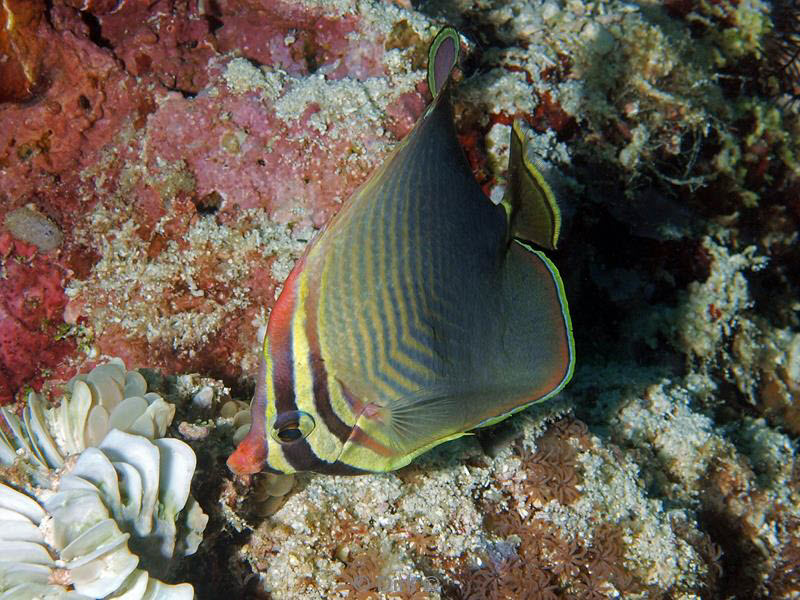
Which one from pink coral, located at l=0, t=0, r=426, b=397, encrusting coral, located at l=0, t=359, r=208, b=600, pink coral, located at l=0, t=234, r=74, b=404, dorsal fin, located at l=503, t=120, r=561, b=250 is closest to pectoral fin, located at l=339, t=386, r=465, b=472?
dorsal fin, located at l=503, t=120, r=561, b=250

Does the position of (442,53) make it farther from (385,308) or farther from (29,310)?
(29,310)

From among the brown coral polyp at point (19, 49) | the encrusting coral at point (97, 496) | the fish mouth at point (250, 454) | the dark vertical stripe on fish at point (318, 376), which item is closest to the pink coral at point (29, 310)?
the brown coral polyp at point (19, 49)

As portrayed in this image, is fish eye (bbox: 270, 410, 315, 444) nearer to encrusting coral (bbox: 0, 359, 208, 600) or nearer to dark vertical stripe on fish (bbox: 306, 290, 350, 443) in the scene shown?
dark vertical stripe on fish (bbox: 306, 290, 350, 443)

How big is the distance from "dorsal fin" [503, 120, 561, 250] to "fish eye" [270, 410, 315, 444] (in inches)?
40.7

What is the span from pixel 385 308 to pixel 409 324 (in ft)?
0.33

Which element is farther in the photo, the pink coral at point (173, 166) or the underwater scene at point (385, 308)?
the pink coral at point (173, 166)

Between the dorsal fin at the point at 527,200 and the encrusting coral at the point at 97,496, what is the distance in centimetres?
169

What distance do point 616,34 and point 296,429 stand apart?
12.9 feet

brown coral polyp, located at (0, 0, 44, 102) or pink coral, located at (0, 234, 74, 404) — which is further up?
brown coral polyp, located at (0, 0, 44, 102)

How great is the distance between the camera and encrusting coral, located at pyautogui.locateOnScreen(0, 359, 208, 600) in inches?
78.8

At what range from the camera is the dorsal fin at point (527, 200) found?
2.04 metres

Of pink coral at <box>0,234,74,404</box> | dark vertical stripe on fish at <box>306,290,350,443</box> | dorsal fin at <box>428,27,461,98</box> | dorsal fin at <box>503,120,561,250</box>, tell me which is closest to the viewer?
dark vertical stripe on fish at <box>306,290,350,443</box>

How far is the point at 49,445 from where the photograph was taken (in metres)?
2.40

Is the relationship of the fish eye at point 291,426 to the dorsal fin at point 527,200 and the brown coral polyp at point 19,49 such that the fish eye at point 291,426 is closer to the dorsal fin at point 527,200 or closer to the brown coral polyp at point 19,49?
the dorsal fin at point 527,200
